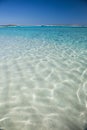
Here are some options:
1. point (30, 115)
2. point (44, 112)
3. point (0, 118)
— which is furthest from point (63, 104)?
point (0, 118)

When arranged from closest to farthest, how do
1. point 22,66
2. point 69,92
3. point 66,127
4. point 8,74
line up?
point 66,127 < point 69,92 < point 8,74 < point 22,66

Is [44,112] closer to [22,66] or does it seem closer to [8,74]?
[8,74]

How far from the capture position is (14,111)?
2.17 meters

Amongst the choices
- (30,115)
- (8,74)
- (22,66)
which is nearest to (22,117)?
(30,115)

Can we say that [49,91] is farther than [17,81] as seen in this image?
No

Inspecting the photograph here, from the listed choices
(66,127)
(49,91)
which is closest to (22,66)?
(49,91)

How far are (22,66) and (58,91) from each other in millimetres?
1833

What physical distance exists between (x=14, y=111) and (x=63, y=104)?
84 centimetres

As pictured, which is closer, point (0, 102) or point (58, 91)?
point (0, 102)

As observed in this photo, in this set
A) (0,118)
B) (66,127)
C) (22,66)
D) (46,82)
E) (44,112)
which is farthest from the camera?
(22,66)

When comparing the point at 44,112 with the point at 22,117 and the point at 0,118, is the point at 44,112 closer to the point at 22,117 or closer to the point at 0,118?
the point at 22,117

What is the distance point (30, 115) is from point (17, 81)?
128cm

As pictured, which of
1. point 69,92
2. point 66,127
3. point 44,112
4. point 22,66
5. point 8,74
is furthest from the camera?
point 22,66

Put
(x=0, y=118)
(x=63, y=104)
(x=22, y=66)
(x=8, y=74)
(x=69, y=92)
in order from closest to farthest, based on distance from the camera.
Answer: (x=0, y=118)
(x=63, y=104)
(x=69, y=92)
(x=8, y=74)
(x=22, y=66)
